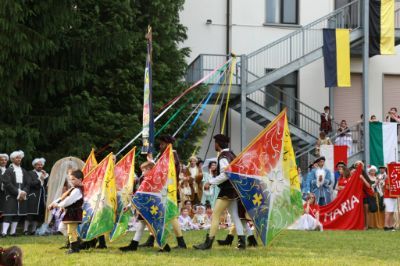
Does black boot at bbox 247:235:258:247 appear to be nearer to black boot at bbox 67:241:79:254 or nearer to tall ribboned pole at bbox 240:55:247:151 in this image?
black boot at bbox 67:241:79:254

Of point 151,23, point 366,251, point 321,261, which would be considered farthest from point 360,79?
point 321,261

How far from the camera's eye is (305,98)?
27812 mm

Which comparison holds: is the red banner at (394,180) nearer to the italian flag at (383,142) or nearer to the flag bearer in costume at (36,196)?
the italian flag at (383,142)

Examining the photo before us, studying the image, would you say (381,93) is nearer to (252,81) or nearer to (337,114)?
Result: (337,114)

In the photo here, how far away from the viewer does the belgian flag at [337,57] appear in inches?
997

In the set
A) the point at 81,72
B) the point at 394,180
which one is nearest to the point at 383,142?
the point at 394,180

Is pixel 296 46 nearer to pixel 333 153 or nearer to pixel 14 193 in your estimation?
Result: pixel 333 153

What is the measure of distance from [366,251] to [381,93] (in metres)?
16.4

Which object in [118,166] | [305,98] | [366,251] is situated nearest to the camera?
[366,251]

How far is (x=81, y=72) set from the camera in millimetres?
19562

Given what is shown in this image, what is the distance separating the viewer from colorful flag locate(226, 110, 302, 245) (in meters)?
12.3

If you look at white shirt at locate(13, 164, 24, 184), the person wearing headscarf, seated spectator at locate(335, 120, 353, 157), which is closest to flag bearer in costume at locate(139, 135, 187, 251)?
white shirt at locate(13, 164, 24, 184)

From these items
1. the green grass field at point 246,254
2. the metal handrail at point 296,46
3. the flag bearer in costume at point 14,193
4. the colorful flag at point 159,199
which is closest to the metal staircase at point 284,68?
the metal handrail at point 296,46

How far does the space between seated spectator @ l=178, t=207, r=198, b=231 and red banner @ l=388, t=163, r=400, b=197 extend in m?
5.32
